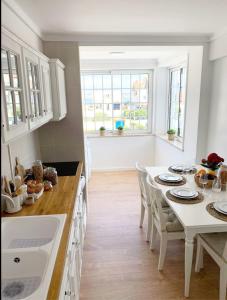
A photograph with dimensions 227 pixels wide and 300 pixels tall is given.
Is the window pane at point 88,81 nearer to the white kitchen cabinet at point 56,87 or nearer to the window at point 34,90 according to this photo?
the white kitchen cabinet at point 56,87

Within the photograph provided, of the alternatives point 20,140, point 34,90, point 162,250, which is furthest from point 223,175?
point 20,140

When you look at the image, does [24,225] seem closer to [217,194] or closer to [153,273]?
[153,273]

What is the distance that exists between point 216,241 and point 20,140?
196 centimetres

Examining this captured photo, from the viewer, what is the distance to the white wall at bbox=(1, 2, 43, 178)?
5.67 feet

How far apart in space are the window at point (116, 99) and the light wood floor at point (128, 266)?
2.24 meters

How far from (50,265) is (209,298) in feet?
5.05

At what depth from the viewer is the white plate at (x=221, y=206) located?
182cm

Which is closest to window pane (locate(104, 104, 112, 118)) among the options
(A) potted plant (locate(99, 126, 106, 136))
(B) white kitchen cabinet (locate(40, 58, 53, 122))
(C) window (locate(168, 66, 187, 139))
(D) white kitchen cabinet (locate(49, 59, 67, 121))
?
(A) potted plant (locate(99, 126, 106, 136))

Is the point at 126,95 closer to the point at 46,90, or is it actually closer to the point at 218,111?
the point at 218,111

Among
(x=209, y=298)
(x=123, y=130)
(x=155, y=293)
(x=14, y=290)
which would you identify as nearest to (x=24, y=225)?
(x=14, y=290)

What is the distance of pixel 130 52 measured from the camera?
153 inches

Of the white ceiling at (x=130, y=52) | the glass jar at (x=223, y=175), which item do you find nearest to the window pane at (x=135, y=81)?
the white ceiling at (x=130, y=52)

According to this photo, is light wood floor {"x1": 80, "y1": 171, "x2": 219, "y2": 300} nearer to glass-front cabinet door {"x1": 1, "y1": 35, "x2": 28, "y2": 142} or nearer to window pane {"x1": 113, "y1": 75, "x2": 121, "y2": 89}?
glass-front cabinet door {"x1": 1, "y1": 35, "x2": 28, "y2": 142}

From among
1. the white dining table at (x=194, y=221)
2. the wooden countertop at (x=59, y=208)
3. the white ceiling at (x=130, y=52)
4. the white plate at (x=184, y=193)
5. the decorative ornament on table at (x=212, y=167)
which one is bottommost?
the white dining table at (x=194, y=221)
